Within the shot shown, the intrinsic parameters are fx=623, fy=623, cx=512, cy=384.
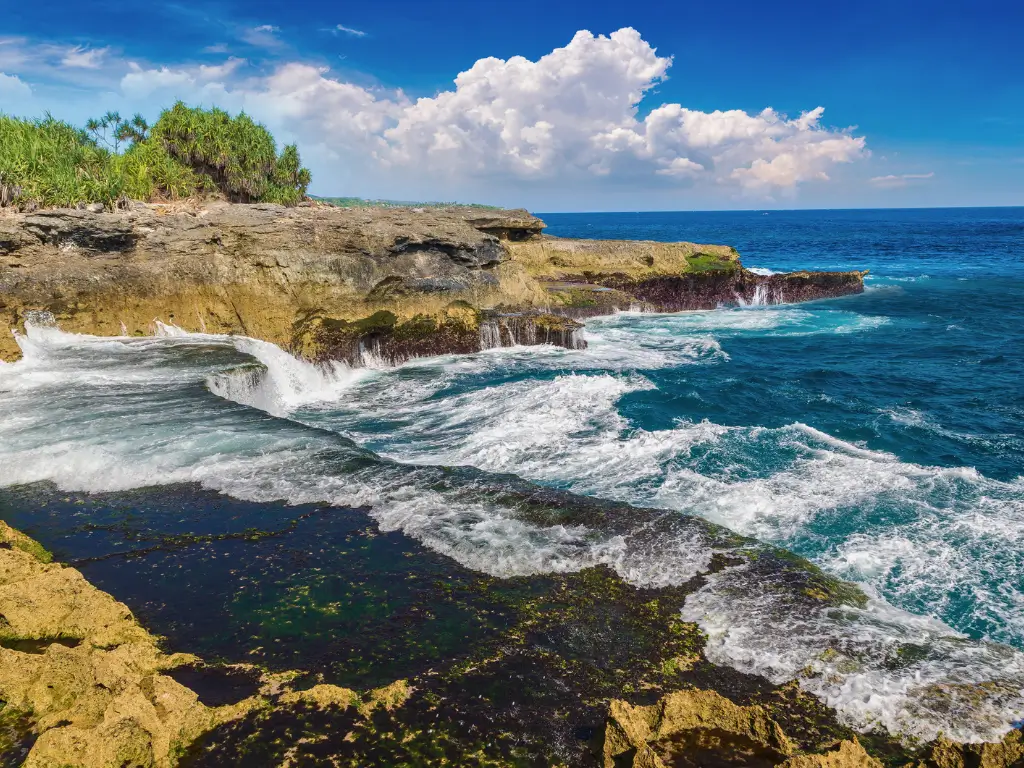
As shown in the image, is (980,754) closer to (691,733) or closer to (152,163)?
(691,733)

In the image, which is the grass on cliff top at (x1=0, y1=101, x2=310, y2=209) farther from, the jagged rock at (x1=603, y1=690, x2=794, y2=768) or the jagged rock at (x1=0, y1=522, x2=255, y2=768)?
the jagged rock at (x1=603, y1=690, x2=794, y2=768)

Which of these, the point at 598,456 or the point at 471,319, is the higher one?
the point at 471,319

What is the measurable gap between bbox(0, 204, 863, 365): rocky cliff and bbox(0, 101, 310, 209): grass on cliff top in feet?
6.25

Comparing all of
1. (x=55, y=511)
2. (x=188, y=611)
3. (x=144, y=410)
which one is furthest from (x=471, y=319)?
(x=188, y=611)

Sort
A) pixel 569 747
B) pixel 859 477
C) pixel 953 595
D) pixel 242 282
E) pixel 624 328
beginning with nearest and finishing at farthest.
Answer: pixel 569 747
pixel 953 595
pixel 859 477
pixel 242 282
pixel 624 328

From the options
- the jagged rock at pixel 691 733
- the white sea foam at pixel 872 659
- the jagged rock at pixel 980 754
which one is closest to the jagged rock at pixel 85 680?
the jagged rock at pixel 691 733

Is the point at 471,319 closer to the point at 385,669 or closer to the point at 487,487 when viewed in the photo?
the point at 487,487

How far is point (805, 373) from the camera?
2502 cm

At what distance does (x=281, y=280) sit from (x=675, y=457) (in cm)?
1776

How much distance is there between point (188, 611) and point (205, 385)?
11.0 m

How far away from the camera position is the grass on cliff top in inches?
978

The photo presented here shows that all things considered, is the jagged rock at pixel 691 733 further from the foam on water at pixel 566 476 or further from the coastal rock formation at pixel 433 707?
the foam on water at pixel 566 476

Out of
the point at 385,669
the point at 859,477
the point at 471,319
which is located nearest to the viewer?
the point at 385,669

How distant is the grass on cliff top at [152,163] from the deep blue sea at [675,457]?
25.1ft
